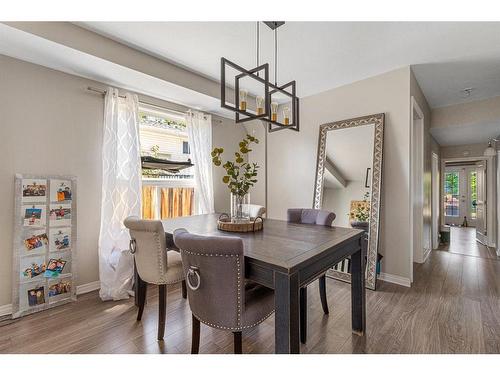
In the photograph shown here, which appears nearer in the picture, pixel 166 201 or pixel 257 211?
pixel 257 211

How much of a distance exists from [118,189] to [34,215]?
75 centimetres

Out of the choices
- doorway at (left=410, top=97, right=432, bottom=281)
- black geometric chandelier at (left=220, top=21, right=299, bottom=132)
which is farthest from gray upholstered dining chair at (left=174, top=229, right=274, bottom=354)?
doorway at (left=410, top=97, right=432, bottom=281)

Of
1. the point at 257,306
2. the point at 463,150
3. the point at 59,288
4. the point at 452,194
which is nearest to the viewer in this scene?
the point at 257,306

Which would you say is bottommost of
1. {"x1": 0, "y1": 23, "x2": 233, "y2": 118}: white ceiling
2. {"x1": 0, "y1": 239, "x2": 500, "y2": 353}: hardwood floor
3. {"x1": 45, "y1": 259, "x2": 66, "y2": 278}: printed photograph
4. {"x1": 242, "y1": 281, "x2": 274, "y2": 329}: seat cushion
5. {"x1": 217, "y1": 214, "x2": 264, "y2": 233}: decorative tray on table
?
{"x1": 0, "y1": 239, "x2": 500, "y2": 353}: hardwood floor

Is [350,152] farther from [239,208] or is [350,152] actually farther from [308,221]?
[239,208]

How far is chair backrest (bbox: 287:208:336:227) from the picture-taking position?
2127mm

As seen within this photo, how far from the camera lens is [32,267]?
7.24 ft

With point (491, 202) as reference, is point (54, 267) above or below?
below

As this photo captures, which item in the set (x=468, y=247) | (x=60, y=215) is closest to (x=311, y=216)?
(x=60, y=215)

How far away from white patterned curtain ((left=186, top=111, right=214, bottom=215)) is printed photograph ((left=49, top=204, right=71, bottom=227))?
1536 millimetres

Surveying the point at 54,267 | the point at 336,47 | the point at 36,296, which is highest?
the point at 336,47

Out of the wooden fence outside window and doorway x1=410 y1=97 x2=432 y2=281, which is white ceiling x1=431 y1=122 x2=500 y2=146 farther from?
the wooden fence outside window

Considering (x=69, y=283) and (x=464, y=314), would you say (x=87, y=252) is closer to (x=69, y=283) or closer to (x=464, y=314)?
(x=69, y=283)

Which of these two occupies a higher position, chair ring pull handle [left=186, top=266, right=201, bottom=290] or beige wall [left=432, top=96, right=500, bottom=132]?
beige wall [left=432, top=96, right=500, bottom=132]
